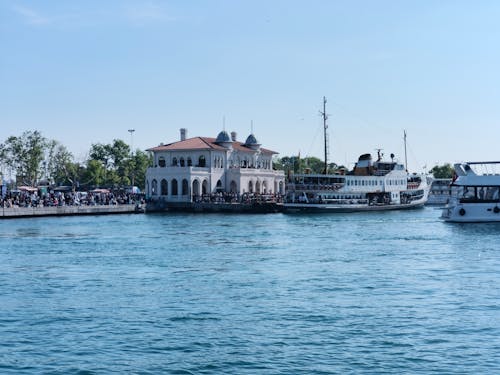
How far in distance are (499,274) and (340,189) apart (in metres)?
61.9

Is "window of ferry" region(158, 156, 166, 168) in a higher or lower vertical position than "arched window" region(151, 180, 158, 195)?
higher

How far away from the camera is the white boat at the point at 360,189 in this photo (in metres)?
91.9

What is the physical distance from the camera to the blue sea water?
18.4 m

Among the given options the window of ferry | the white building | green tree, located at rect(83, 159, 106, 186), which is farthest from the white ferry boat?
green tree, located at rect(83, 159, 106, 186)

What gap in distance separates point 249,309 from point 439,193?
142184mm

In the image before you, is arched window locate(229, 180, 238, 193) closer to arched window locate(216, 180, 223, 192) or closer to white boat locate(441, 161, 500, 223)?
arched window locate(216, 180, 223, 192)

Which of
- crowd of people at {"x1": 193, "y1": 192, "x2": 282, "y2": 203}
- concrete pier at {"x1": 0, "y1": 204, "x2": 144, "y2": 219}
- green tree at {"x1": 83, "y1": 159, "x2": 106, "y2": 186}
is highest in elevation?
green tree at {"x1": 83, "y1": 159, "x2": 106, "y2": 186}

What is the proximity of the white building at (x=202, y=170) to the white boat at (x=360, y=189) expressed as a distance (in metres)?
13.8

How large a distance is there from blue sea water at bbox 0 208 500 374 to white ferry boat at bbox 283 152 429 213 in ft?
148

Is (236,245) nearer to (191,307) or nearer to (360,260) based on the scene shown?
(360,260)

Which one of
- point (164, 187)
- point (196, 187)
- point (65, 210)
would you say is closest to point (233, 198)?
point (196, 187)

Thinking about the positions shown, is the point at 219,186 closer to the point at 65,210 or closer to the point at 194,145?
the point at 194,145

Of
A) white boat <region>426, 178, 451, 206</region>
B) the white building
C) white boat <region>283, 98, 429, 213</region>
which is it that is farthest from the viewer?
white boat <region>426, 178, 451, 206</region>

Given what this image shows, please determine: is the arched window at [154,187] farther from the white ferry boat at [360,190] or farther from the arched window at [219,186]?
the white ferry boat at [360,190]
